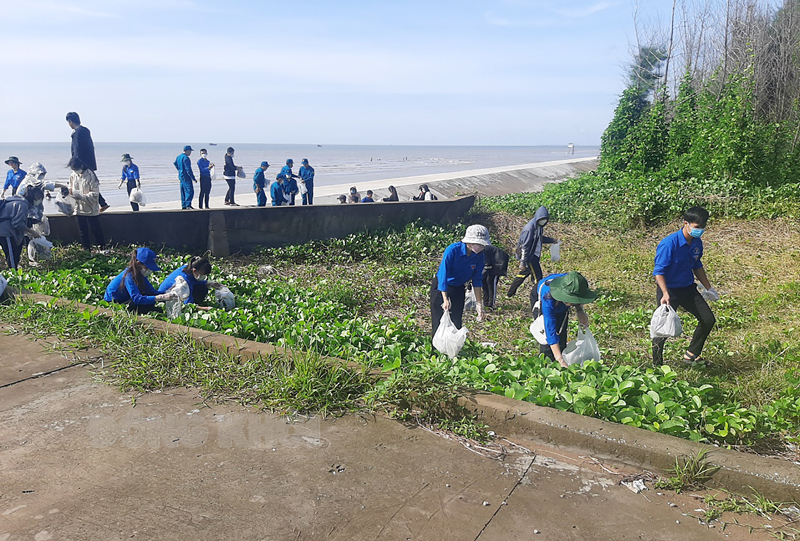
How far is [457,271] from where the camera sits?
5773 mm

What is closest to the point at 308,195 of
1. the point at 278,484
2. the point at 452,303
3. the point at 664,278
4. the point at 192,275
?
the point at 192,275

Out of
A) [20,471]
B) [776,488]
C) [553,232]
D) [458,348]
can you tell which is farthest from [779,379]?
[553,232]

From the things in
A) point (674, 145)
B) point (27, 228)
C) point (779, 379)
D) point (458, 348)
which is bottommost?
point (779, 379)

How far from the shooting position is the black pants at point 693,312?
570 centimetres

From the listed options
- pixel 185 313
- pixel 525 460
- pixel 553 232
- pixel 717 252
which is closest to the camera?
pixel 525 460

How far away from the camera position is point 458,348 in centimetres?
505

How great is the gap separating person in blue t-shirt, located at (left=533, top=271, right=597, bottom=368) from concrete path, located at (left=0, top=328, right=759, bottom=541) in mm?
1280

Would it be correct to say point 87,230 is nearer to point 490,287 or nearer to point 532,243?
point 490,287

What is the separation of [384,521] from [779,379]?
13.0 feet

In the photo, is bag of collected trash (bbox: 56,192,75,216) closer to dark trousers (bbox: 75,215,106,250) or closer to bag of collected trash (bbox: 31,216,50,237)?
dark trousers (bbox: 75,215,106,250)

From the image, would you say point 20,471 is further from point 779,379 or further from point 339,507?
point 779,379

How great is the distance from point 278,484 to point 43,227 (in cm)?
766

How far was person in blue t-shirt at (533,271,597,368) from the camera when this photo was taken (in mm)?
4559

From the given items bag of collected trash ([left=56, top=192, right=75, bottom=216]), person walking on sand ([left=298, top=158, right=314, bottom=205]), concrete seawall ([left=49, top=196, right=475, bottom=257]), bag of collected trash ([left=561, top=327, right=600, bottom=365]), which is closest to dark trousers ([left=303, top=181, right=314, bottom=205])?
person walking on sand ([left=298, top=158, right=314, bottom=205])
